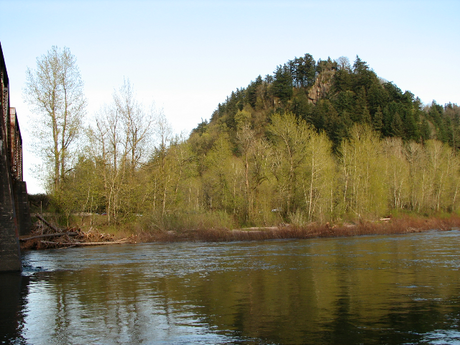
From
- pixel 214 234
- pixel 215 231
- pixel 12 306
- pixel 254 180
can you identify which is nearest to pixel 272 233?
pixel 215 231

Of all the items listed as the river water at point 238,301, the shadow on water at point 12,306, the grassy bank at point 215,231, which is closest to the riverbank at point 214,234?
the grassy bank at point 215,231

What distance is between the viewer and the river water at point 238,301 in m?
10.0

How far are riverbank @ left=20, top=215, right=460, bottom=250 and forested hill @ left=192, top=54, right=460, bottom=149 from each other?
4605 centimetres

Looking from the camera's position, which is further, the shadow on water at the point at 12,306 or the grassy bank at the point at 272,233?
the grassy bank at the point at 272,233

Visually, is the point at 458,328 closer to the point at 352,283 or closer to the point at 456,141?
the point at 352,283

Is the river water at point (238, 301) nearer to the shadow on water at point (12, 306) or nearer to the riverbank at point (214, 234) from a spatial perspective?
the shadow on water at point (12, 306)

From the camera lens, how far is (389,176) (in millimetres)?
68938

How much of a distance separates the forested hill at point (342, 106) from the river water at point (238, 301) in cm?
6986

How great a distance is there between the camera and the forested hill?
105 meters

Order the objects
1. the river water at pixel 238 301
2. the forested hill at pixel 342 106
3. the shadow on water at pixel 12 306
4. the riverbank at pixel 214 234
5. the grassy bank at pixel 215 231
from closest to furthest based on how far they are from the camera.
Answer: the river water at pixel 238 301, the shadow on water at pixel 12 306, the riverbank at pixel 214 234, the grassy bank at pixel 215 231, the forested hill at pixel 342 106

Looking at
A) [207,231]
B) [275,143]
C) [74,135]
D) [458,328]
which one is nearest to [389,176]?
[275,143]

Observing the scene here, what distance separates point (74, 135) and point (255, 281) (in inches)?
1304

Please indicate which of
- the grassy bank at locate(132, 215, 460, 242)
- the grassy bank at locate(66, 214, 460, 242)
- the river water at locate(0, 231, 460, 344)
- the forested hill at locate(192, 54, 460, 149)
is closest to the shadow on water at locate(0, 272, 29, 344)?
the river water at locate(0, 231, 460, 344)

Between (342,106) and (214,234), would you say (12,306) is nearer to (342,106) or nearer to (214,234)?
(214,234)
